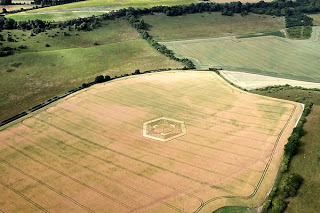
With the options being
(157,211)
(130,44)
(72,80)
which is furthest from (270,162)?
(130,44)

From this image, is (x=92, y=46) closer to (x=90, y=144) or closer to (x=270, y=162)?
(x=90, y=144)

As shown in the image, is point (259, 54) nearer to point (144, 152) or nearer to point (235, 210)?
point (144, 152)

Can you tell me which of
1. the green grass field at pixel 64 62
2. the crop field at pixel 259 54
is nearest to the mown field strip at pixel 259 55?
the crop field at pixel 259 54

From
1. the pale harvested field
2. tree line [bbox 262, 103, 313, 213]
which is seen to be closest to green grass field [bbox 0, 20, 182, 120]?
the pale harvested field

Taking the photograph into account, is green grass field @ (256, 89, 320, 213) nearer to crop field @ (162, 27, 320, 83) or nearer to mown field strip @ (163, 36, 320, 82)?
crop field @ (162, 27, 320, 83)

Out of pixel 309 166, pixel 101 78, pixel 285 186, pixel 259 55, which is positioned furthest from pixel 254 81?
pixel 285 186
